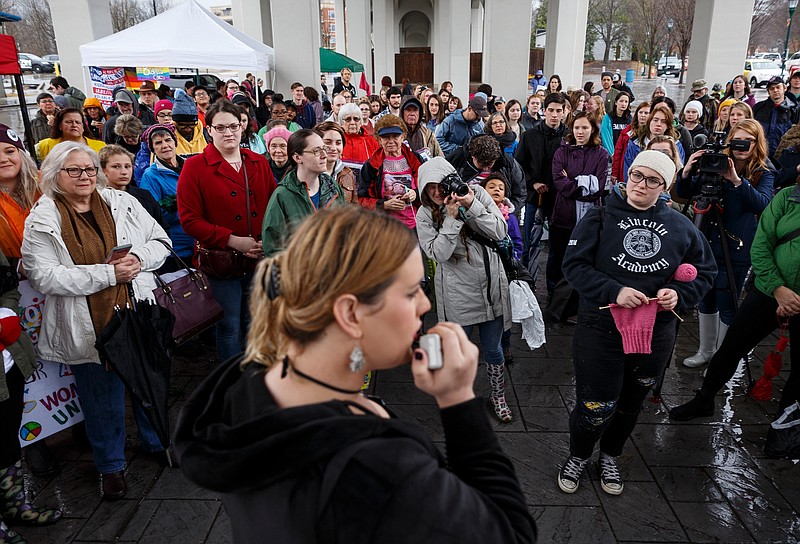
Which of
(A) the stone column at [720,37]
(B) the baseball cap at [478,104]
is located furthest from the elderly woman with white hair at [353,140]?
(A) the stone column at [720,37]

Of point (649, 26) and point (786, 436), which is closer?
point (786, 436)

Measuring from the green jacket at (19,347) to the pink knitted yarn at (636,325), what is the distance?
309 cm

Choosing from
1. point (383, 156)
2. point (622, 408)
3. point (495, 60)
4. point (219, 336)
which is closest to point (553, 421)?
point (622, 408)

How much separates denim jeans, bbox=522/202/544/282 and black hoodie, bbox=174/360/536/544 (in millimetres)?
5186

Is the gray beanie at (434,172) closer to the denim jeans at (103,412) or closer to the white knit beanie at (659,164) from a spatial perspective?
the white knit beanie at (659,164)

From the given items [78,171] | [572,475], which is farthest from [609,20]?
[78,171]

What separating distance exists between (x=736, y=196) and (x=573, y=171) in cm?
162

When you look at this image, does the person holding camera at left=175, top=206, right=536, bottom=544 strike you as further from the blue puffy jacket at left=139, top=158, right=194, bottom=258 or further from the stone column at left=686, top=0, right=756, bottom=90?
the stone column at left=686, top=0, right=756, bottom=90

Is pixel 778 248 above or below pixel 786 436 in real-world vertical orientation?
above

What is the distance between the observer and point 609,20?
51.1 metres

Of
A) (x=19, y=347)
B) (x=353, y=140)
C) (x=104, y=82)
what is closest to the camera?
(x=19, y=347)

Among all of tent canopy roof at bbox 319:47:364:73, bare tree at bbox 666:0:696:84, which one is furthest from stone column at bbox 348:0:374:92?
bare tree at bbox 666:0:696:84

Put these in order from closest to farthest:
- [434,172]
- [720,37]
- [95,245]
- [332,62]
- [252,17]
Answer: [95,245] < [434,172] < [720,37] < [332,62] < [252,17]

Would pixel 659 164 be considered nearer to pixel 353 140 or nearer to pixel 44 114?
pixel 353 140
